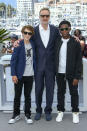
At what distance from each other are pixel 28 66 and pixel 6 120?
1059mm

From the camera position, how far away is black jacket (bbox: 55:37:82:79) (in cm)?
438

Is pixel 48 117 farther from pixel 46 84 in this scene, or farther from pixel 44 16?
pixel 44 16

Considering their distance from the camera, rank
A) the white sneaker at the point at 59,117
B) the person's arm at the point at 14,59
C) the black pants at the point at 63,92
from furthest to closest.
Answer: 1. the white sneaker at the point at 59,117
2. the black pants at the point at 63,92
3. the person's arm at the point at 14,59

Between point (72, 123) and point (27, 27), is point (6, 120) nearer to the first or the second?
point (72, 123)

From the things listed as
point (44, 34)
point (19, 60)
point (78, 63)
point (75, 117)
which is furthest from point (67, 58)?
point (75, 117)

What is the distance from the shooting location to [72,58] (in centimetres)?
440

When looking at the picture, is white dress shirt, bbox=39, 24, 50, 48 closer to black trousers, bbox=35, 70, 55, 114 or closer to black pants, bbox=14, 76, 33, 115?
black trousers, bbox=35, 70, 55, 114

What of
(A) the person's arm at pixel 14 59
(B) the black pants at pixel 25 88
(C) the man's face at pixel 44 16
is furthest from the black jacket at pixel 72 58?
(A) the person's arm at pixel 14 59

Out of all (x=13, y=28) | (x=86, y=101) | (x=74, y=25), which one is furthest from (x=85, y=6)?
(x=86, y=101)

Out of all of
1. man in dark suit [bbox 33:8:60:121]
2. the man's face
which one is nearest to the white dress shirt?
man in dark suit [bbox 33:8:60:121]

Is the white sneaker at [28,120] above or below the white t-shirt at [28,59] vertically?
below

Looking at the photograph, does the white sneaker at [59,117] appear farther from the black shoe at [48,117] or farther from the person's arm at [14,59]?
the person's arm at [14,59]

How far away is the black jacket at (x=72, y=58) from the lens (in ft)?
14.4

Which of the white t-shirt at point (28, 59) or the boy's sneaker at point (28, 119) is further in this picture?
the boy's sneaker at point (28, 119)
